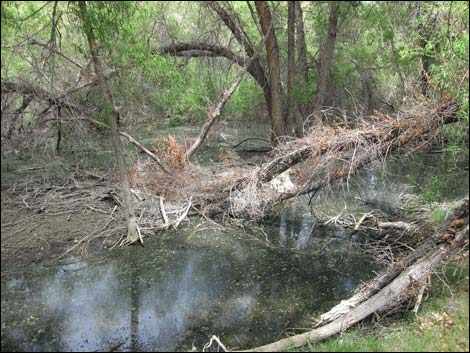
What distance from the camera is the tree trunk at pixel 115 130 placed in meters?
7.48

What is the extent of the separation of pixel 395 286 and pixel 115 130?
220 inches

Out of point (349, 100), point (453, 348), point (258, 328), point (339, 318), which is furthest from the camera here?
point (349, 100)

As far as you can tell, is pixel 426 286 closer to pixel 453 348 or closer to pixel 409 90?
pixel 453 348

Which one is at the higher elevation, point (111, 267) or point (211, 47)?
point (211, 47)

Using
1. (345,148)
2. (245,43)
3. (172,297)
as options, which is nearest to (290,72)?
(245,43)

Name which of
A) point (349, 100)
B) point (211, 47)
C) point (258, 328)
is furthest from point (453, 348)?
point (349, 100)

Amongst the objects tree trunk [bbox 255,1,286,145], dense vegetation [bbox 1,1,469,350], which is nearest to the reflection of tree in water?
dense vegetation [bbox 1,1,469,350]

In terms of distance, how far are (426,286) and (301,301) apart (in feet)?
6.43

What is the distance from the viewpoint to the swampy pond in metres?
6.50

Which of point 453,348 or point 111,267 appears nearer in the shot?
point 453,348

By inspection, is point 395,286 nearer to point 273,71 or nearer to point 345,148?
point 345,148

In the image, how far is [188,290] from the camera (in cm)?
784

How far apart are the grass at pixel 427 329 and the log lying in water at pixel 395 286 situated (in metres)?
0.14

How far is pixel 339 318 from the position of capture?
6.32m
